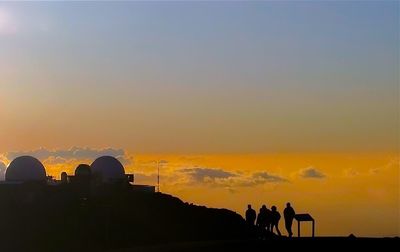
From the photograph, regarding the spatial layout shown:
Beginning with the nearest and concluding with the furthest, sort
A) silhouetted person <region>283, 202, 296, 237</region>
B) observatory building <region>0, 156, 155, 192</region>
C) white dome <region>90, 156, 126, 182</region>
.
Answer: silhouetted person <region>283, 202, 296, 237</region>, observatory building <region>0, 156, 155, 192</region>, white dome <region>90, 156, 126, 182</region>

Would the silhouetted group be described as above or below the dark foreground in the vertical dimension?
above

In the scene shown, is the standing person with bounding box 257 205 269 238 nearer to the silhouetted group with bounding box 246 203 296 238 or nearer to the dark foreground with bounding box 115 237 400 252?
the silhouetted group with bounding box 246 203 296 238

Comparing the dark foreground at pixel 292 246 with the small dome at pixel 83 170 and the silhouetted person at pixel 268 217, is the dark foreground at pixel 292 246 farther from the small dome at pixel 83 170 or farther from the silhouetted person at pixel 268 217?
the small dome at pixel 83 170

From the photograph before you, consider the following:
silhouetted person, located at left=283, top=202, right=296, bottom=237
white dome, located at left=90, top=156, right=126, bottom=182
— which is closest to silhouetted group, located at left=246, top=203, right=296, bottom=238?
silhouetted person, located at left=283, top=202, right=296, bottom=237

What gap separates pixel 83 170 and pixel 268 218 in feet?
108

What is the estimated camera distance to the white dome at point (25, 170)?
88375mm

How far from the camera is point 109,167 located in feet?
293

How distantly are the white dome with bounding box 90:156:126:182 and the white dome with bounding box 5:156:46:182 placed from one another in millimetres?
5226

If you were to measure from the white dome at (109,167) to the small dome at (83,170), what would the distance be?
4.33m

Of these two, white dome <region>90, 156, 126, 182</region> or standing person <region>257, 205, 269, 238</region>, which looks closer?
standing person <region>257, 205, 269, 238</region>

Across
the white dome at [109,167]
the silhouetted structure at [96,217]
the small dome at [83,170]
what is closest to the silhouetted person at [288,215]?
the silhouetted structure at [96,217]

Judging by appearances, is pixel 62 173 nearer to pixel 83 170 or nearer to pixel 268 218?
pixel 83 170

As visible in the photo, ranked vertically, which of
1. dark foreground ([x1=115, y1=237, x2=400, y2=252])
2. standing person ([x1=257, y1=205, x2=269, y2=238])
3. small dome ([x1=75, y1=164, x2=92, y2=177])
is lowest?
dark foreground ([x1=115, y1=237, x2=400, y2=252])

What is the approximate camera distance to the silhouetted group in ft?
159
